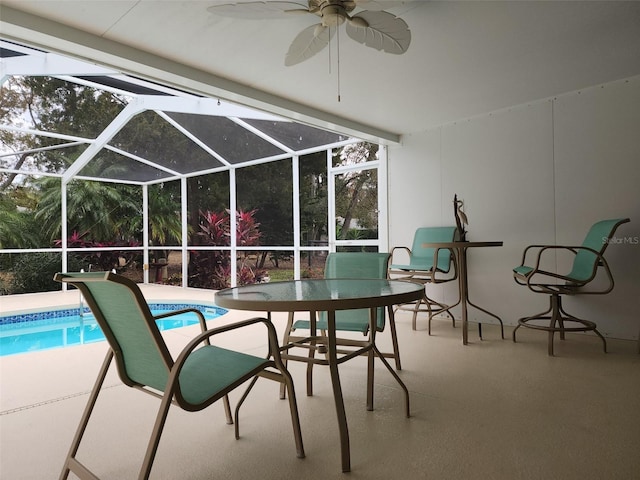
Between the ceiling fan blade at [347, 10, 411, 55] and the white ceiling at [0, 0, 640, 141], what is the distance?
0.85 ft

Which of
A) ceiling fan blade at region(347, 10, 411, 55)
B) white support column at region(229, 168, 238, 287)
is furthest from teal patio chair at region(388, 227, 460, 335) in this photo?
white support column at region(229, 168, 238, 287)

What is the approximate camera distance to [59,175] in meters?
7.93

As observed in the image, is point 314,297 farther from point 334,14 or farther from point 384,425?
point 334,14

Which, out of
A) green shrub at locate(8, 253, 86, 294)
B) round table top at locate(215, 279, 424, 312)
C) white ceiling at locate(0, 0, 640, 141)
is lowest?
green shrub at locate(8, 253, 86, 294)

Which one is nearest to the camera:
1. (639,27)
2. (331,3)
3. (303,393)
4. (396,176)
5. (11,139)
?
(331,3)

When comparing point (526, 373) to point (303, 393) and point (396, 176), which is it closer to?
point (303, 393)

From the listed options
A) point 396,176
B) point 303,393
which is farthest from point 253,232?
point 303,393

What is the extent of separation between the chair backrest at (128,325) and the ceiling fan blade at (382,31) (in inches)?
71.5

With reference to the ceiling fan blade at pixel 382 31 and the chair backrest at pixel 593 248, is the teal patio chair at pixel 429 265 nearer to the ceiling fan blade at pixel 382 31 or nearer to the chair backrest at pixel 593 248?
the chair backrest at pixel 593 248

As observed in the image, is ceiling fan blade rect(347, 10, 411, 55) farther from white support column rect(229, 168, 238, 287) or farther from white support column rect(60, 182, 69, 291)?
white support column rect(60, 182, 69, 291)

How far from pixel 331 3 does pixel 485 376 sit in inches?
100

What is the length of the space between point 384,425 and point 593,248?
2.57 meters

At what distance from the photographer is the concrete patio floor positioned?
168 cm

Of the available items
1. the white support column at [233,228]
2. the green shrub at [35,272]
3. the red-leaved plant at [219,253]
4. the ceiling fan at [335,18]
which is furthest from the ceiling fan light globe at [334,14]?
the green shrub at [35,272]
